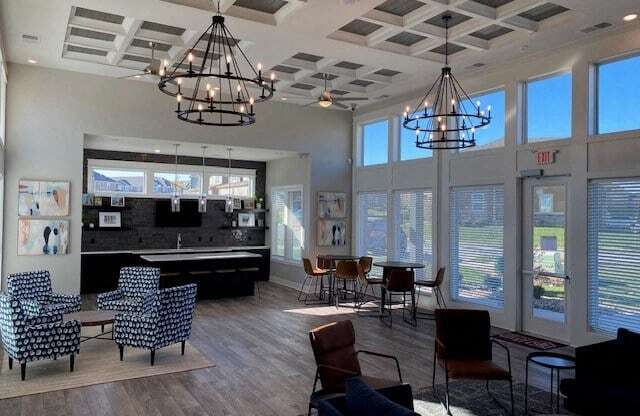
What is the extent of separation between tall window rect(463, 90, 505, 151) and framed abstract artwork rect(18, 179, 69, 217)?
22.9ft

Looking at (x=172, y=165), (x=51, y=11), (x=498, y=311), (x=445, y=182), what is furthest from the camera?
(x=172, y=165)

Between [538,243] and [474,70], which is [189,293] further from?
[474,70]

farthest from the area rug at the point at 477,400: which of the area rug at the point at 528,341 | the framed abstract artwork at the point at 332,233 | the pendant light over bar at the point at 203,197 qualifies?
the pendant light over bar at the point at 203,197

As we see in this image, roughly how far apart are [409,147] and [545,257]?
140 inches

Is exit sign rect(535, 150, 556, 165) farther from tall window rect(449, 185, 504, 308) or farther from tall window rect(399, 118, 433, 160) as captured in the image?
tall window rect(399, 118, 433, 160)

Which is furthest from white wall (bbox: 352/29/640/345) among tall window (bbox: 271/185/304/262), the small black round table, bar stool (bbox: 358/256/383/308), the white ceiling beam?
the white ceiling beam

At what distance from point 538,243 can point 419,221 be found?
8.11 ft

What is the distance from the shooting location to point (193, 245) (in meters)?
12.0

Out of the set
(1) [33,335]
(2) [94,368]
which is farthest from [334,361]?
(1) [33,335]

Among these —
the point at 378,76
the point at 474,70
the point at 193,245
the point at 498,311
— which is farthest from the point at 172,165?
the point at 498,311

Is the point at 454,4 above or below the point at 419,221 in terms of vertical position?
above

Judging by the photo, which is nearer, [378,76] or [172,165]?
[378,76]

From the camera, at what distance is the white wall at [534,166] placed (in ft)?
20.3

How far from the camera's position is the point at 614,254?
6141 millimetres
